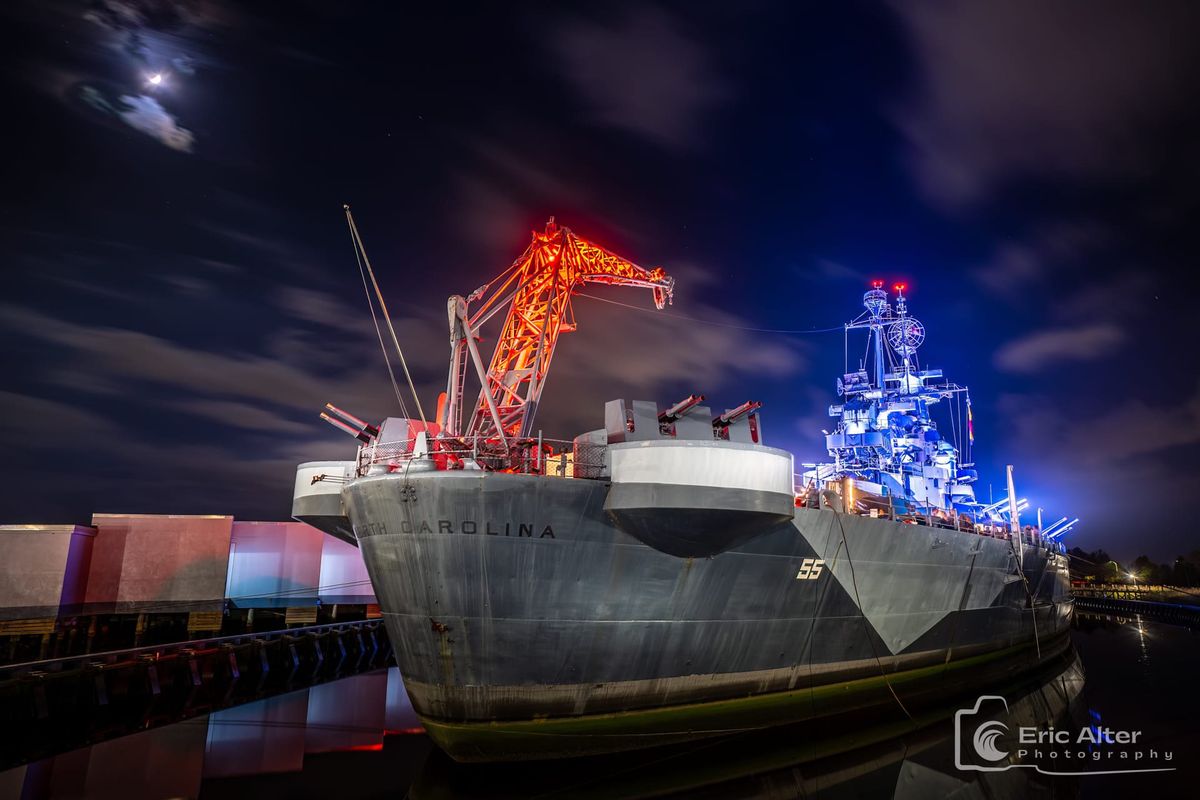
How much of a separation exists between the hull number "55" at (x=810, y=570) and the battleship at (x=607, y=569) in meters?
0.06

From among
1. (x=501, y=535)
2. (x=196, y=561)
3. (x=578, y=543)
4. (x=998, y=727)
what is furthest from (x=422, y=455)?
(x=196, y=561)

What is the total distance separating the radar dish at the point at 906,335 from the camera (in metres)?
32.1

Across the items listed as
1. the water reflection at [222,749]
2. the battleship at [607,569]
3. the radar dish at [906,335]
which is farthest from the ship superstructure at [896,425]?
the water reflection at [222,749]

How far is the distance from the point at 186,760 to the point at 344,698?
298 inches

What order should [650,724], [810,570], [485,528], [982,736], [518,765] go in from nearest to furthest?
[485,528], [518,765], [650,724], [810,570], [982,736]

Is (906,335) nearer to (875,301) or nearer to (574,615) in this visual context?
(875,301)

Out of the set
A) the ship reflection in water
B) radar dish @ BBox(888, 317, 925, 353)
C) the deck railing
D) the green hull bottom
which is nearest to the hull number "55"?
the green hull bottom

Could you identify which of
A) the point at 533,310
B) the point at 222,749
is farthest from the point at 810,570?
the point at 222,749

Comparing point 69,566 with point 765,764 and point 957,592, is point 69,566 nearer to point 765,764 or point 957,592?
point 765,764

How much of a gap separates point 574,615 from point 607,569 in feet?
3.60

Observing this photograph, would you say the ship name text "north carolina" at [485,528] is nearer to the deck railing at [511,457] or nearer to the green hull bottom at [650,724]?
the deck railing at [511,457]

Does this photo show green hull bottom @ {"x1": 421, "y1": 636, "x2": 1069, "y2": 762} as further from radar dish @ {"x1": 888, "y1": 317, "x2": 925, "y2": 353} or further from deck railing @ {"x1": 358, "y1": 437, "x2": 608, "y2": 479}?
radar dish @ {"x1": 888, "y1": 317, "x2": 925, "y2": 353}

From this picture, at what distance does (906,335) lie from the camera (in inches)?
1270

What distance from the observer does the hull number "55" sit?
50.5ft
